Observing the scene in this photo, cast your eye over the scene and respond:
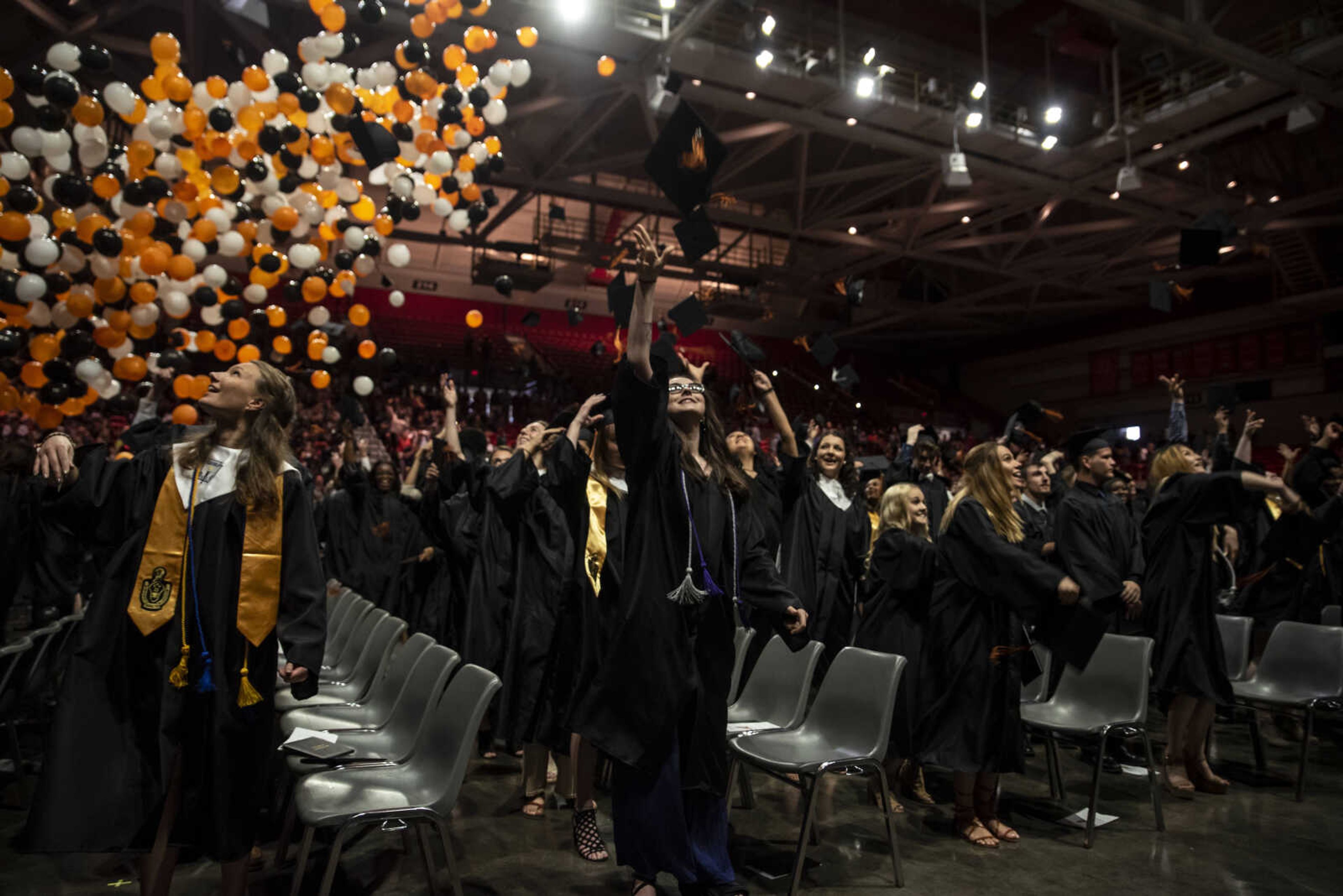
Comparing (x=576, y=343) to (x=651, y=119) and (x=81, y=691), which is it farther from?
(x=81, y=691)

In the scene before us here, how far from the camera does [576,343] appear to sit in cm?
2205

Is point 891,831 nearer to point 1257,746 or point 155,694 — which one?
point 155,694

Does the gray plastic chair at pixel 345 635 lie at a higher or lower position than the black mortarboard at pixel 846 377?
lower

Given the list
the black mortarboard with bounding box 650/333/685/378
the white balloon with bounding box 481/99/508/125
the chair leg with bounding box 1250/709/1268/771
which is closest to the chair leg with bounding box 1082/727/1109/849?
the chair leg with bounding box 1250/709/1268/771

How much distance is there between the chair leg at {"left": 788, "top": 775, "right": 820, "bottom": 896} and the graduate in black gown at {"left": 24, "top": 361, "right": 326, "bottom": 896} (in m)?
1.62

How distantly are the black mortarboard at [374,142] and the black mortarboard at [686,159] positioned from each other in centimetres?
429

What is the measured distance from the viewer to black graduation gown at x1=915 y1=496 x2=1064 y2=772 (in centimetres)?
349

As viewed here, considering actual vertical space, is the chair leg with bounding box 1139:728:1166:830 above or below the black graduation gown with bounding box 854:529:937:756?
below

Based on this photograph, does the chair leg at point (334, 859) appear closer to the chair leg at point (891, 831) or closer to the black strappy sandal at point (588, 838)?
the black strappy sandal at point (588, 838)

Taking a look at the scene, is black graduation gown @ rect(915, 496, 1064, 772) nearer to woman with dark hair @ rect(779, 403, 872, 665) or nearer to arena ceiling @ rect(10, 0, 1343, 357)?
woman with dark hair @ rect(779, 403, 872, 665)

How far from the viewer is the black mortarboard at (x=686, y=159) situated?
2623 millimetres

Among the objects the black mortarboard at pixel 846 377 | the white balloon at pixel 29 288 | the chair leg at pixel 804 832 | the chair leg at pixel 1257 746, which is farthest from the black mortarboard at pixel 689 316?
the black mortarboard at pixel 846 377

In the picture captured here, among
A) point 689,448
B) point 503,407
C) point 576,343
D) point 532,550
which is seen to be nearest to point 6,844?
point 532,550

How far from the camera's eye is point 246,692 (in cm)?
238
